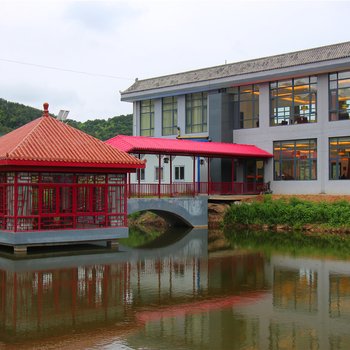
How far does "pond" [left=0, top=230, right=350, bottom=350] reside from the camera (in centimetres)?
1035

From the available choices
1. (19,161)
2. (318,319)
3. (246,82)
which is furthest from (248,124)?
(318,319)

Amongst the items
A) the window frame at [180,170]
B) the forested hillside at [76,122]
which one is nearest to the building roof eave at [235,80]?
the window frame at [180,170]

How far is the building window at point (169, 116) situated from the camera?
148ft

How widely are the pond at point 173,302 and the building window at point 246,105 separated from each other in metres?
19.7

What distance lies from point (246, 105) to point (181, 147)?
842 centimetres

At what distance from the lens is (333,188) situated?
35719 millimetres

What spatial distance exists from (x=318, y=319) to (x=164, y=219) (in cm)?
2608

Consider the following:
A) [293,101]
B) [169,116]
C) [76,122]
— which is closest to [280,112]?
[293,101]

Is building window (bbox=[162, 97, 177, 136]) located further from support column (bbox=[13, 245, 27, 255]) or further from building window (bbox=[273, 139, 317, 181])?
support column (bbox=[13, 245, 27, 255])

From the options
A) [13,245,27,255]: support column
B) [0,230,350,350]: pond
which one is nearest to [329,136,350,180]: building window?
[0,230,350,350]: pond

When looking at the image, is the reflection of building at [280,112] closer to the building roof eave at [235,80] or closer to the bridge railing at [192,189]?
the building roof eave at [235,80]

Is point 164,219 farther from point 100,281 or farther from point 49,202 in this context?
point 100,281

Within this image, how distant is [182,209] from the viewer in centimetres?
3372

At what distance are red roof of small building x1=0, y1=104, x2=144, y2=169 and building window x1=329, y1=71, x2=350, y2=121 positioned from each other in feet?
51.1
